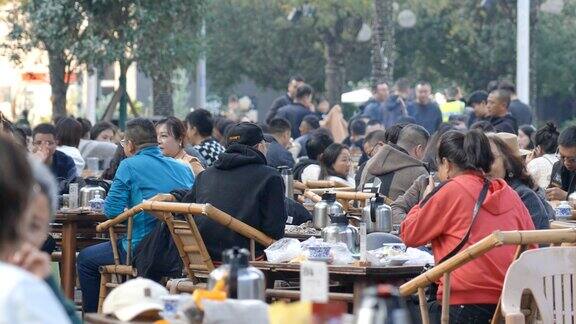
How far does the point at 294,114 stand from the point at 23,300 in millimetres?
19554

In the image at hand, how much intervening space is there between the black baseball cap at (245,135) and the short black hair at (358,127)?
41.0 feet

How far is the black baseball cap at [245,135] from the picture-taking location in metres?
9.47

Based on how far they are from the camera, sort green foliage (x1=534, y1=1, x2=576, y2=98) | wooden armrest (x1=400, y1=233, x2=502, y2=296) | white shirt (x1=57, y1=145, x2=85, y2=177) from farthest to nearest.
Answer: green foliage (x1=534, y1=1, x2=576, y2=98) < white shirt (x1=57, y1=145, x2=85, y2=177) < wooden armrest (x1=400, y1=233, x2=502, y2=296)

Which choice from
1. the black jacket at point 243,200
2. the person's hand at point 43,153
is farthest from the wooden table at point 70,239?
the black jacket at point 243,200

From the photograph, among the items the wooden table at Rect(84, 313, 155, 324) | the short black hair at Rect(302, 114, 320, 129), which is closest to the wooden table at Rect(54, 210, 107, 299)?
the wooden table at Rect(84, 313, 155, 324)

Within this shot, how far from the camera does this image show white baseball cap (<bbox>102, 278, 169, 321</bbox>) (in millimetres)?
5004

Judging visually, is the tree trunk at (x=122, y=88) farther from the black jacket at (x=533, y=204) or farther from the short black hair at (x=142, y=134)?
the black jacket at (x=533, y=204)

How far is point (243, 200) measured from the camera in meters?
9.11

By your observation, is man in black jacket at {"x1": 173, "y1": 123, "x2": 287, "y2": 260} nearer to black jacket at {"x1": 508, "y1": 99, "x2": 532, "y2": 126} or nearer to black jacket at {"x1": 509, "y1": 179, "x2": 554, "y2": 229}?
black jacket at {"x1": 509, "y1": 179, "x2": 554, "y2": 229}

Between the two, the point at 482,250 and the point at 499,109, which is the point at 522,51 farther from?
the point at 482,250

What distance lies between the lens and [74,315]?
16.5ft

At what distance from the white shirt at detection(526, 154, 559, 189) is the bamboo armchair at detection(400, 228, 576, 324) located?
647cm

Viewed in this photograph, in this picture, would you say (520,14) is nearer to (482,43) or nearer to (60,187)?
(60,187)

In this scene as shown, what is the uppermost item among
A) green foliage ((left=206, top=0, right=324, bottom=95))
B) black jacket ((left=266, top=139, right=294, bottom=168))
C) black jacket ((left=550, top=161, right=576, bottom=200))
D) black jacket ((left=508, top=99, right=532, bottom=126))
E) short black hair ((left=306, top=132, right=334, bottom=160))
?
green foliage ((left=206, top=0, right=324, bottom=95))
